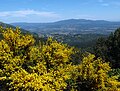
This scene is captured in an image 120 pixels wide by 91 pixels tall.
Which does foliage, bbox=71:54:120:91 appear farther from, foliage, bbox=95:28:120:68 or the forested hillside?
foliage, bbox=95:28:120:68

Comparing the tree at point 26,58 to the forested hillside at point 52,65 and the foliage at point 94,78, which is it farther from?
the foliage at point 94,78

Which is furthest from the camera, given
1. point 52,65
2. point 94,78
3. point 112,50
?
point 112,50

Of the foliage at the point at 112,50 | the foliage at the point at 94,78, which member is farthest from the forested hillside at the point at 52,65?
the foliage at the point at 112,50

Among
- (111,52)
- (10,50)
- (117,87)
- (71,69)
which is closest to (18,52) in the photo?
(10,50)

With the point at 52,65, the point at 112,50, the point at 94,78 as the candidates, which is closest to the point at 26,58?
the point at 52,65

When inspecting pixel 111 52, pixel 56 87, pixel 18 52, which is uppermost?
pixel 18 52

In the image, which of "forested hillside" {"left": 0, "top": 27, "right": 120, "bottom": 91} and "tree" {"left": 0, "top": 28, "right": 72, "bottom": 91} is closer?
"tree" {"left": 0, "top": 28, "right": 72, "bottom": 91}

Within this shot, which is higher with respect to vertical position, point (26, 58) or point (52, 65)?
point (26, 58)

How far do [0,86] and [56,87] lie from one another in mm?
9590

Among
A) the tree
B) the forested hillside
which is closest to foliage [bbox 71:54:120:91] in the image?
the forested hillside

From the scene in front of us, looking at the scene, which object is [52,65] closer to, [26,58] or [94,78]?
[26,58]

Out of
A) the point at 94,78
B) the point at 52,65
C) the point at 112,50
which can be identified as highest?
the point at 52,65

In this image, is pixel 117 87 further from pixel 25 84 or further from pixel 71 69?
pixel 25 84

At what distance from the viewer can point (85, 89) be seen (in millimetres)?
31453
